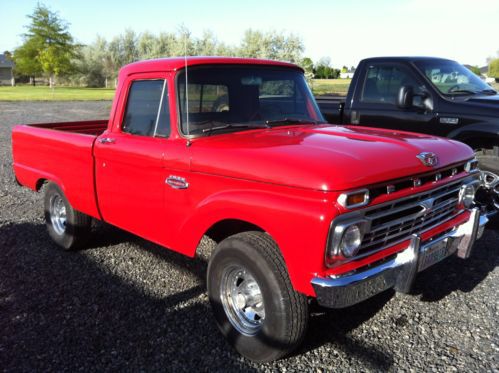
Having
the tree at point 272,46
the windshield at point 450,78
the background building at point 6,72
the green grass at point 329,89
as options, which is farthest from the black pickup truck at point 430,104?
the background building at point 6,72

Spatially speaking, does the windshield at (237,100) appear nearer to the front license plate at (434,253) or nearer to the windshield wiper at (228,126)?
the windshield wiper at (228,126)

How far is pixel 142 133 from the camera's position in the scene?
388cm

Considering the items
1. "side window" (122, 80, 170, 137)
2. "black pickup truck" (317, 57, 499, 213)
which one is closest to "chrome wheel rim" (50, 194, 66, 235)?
"side window" (122, 80, 170, 137)

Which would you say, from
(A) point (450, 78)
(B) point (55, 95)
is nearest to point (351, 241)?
(A) point (450, 78)

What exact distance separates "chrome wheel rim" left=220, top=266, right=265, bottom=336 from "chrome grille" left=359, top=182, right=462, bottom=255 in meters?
0.80

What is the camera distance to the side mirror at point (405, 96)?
5645 millimetres

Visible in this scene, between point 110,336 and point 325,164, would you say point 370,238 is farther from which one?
point 110,336

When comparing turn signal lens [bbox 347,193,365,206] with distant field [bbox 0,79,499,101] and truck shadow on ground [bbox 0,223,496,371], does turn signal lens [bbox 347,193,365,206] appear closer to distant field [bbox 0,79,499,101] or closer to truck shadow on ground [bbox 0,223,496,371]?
truck shadow on ground [bbox 0,223,496,371]

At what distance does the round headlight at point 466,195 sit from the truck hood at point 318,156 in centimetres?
24

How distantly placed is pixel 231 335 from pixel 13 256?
9.72ft

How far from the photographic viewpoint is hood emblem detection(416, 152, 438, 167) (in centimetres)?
300

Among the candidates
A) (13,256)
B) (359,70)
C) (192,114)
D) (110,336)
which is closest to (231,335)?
(110,336)

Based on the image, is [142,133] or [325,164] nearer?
[325,164]

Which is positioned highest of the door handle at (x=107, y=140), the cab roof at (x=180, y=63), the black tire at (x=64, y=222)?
the cab roof at (x=180, y=63)
